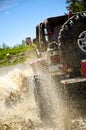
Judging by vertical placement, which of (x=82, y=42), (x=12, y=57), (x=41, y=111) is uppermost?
(x=82, y=42)

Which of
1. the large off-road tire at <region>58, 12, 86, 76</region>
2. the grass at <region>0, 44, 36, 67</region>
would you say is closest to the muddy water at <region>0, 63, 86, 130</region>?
the large off-road tire at <region>58, 12, 86, 76</region>

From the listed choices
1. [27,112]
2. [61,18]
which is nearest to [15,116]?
[27,112]

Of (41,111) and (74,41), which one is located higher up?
(74,41)

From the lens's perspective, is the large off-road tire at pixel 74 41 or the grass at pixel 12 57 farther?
the grass at pixel 12 57

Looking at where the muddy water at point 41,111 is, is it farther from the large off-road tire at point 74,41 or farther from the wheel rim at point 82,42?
the wheel rim at point 82,42

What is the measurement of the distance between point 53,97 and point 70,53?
1.03 metres

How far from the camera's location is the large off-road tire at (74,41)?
7.40 m

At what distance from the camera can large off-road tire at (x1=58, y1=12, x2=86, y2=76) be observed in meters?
7.40

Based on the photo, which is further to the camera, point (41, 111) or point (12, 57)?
point (12, 57)

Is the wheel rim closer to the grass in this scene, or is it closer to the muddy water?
the muddy water

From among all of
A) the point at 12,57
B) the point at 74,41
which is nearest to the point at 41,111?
the point at 74,41

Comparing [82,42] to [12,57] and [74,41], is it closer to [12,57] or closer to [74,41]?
[74,41]

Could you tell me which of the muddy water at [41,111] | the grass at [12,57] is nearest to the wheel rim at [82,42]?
the muddy water at [41,111]

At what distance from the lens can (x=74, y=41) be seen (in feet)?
24.5
